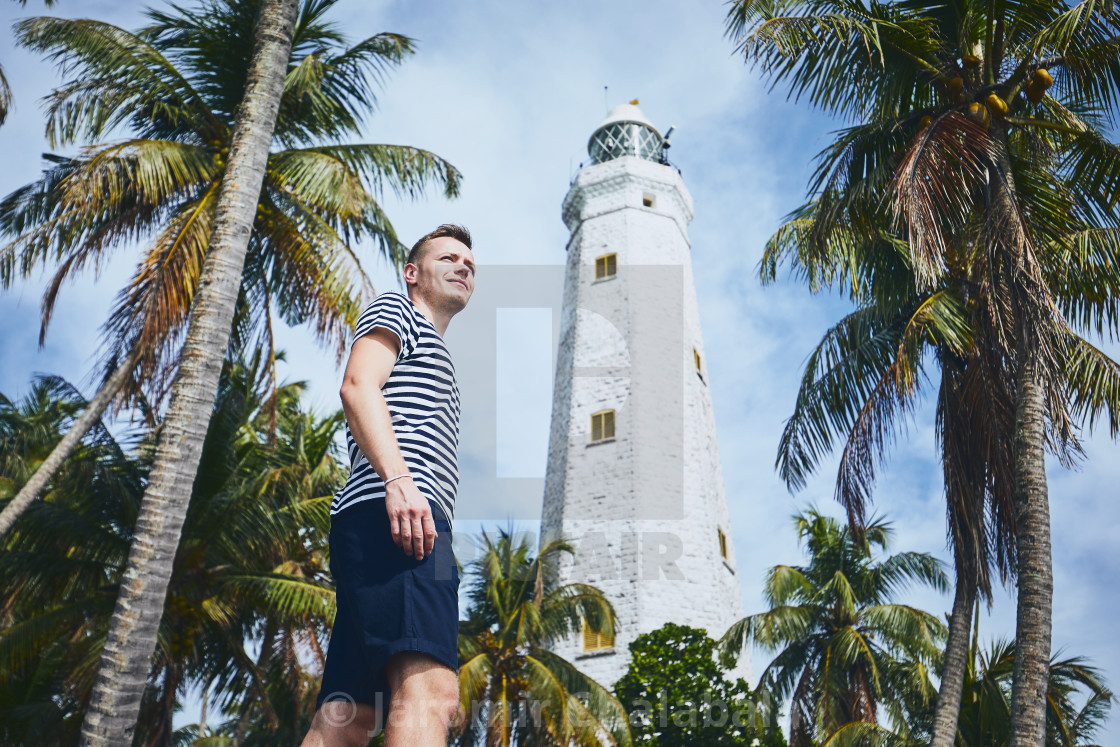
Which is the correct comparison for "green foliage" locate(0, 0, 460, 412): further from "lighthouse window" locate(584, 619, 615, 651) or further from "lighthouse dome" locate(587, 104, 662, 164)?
"lighthouse dome" locate(587, 104, 662, 164)

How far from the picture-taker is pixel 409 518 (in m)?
2.42

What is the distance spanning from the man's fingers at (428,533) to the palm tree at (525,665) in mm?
14736

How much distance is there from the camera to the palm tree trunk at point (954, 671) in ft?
40.1

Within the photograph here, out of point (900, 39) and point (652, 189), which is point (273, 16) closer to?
point (900, 39)

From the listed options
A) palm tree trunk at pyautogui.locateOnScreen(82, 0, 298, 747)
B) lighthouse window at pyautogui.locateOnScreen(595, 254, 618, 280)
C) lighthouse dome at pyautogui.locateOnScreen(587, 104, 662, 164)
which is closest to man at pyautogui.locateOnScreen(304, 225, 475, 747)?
palm tree trunk at pyautogui.locateOnScreen(82, 0, 298, 747)

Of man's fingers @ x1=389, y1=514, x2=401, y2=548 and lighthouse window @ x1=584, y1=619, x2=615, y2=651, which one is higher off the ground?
lighthouse window @ x1=584, y1=619, x2=615, y2=651

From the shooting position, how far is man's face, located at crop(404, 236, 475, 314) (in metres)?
3.09

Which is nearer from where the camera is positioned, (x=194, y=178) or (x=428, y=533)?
(x=428, y=533)

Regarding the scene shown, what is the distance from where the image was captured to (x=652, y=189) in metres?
29.9

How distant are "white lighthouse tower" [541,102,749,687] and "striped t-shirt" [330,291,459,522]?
67.6 feet

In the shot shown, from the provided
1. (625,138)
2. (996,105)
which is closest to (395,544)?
(996,105)

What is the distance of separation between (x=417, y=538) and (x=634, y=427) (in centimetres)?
2286

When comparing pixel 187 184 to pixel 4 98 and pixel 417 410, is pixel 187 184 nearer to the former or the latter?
pixel 4 98

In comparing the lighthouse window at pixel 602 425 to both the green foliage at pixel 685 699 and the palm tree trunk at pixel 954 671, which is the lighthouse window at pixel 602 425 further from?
the palm tree trunk at pixel 954 671
